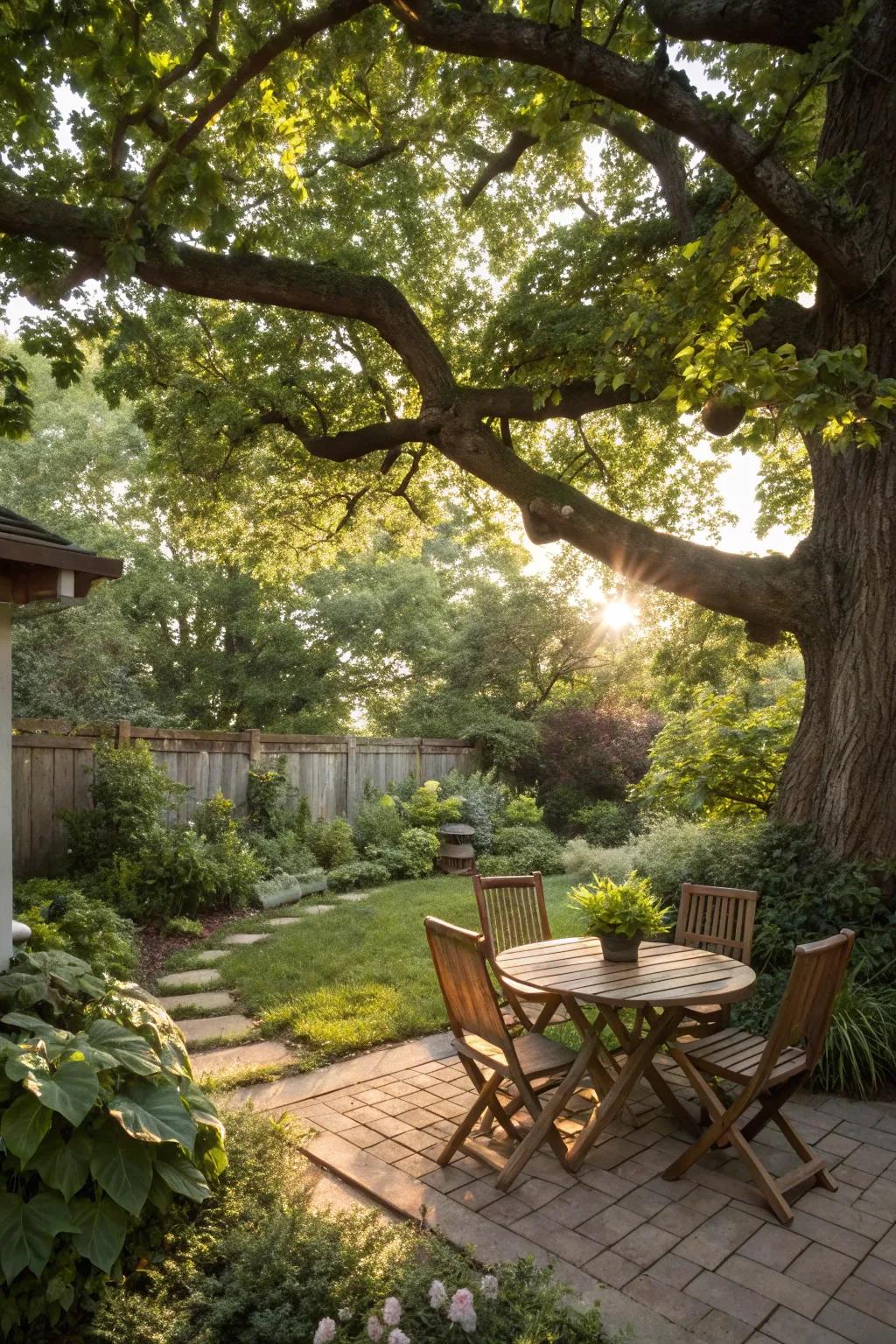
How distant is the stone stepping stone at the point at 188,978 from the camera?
18.8 ft

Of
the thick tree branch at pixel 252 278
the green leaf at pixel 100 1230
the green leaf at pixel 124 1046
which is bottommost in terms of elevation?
the green leaf at pixel 100 1230

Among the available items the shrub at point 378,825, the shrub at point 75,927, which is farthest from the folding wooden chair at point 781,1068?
the shrub at point 378,825

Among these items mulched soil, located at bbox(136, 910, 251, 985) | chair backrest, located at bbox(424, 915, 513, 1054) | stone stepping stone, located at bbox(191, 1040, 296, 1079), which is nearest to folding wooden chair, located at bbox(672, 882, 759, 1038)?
chair backrest, located at bbox(424, 915, 513, 1054)

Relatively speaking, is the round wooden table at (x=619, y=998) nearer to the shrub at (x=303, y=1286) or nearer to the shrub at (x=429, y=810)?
the shrub at (x=303, y=1286)

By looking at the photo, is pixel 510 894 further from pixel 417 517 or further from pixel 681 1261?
pixel 417 517

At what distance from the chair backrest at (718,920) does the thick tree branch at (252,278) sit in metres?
4.23

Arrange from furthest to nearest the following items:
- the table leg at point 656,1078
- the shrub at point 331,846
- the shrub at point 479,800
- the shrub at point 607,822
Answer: the shrub at point 607,822
the shrub at point 479,800
the shrub at point 331,846
the table leg at point 656,1078

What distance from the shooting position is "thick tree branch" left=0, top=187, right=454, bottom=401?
16.2ft

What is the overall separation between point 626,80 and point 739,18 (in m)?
0.78

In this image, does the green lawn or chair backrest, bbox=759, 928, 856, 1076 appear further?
the green lawn

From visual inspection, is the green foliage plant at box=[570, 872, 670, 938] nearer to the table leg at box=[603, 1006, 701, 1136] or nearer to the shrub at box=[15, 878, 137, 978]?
the table leg at box=[603, 1006, 701, 1136]

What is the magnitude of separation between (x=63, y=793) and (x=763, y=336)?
295 inches

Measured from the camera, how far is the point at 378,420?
923cm

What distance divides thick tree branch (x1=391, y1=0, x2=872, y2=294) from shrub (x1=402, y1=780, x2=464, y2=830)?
864 cm
